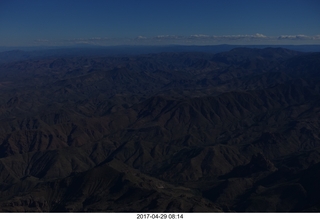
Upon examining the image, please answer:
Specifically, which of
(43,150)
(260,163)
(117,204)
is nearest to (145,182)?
(117,204)

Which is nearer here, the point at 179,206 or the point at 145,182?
the point at 179,206

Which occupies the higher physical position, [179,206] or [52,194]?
[179,206]

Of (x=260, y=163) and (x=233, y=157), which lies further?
(x=233, y=157)

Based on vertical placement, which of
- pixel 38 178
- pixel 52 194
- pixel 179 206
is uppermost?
pixel 179 206

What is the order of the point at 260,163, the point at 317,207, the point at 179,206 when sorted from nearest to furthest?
the point at 317,207
the point at 179,206
the point at 260,163

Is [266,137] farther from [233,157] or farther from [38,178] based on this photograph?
[38,178]

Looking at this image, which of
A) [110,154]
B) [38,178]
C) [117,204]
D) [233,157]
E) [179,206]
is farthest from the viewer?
[110,154]

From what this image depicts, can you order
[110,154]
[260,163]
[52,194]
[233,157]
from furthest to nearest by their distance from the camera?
[110,154]
[233,157]
[260,163]
[52,194]

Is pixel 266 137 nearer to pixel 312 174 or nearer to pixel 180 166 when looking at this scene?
pixel 180 166

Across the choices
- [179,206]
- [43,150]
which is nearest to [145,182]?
[179,206]
